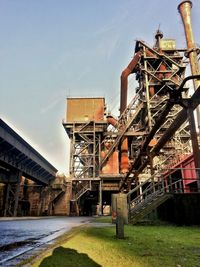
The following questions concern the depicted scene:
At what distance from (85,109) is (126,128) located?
814 cm

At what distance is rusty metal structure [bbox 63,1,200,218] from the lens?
3312 cm

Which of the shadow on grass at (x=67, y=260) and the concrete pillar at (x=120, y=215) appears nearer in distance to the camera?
the shadow on grass at (x=67, y=260)

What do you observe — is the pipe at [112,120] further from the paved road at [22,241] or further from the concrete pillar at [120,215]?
the concrete pillar at [120,215]

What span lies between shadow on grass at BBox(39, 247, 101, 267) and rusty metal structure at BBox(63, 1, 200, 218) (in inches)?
1054

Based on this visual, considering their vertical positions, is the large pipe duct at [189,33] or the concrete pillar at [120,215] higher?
the large pipe duct at [189,33]

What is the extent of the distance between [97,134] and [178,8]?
22540 mm

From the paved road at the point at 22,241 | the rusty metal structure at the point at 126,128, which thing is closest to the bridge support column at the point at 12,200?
the rusty metal structure at the point at 126,128

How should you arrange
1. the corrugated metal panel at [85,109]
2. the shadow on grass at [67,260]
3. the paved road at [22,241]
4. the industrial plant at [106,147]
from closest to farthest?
1. the shadow on grass at [67,260]
2. the paved road at [22,241]
3. the industrial plant at [106,147]
4. the corrugated metal panel at [85,109]

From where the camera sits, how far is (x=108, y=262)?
125 inches

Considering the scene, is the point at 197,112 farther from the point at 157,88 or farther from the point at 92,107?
the point at 92,107

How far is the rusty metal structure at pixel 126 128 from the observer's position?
3312cm

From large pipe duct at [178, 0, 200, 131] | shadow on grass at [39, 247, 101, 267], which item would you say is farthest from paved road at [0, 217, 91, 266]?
large pipe duct at [178, 0, 200, 131]

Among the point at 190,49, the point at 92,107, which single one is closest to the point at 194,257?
the point at 190,49

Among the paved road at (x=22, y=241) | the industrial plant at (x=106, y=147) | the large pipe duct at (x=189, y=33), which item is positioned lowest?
the paved road at (x=22, y=241)
